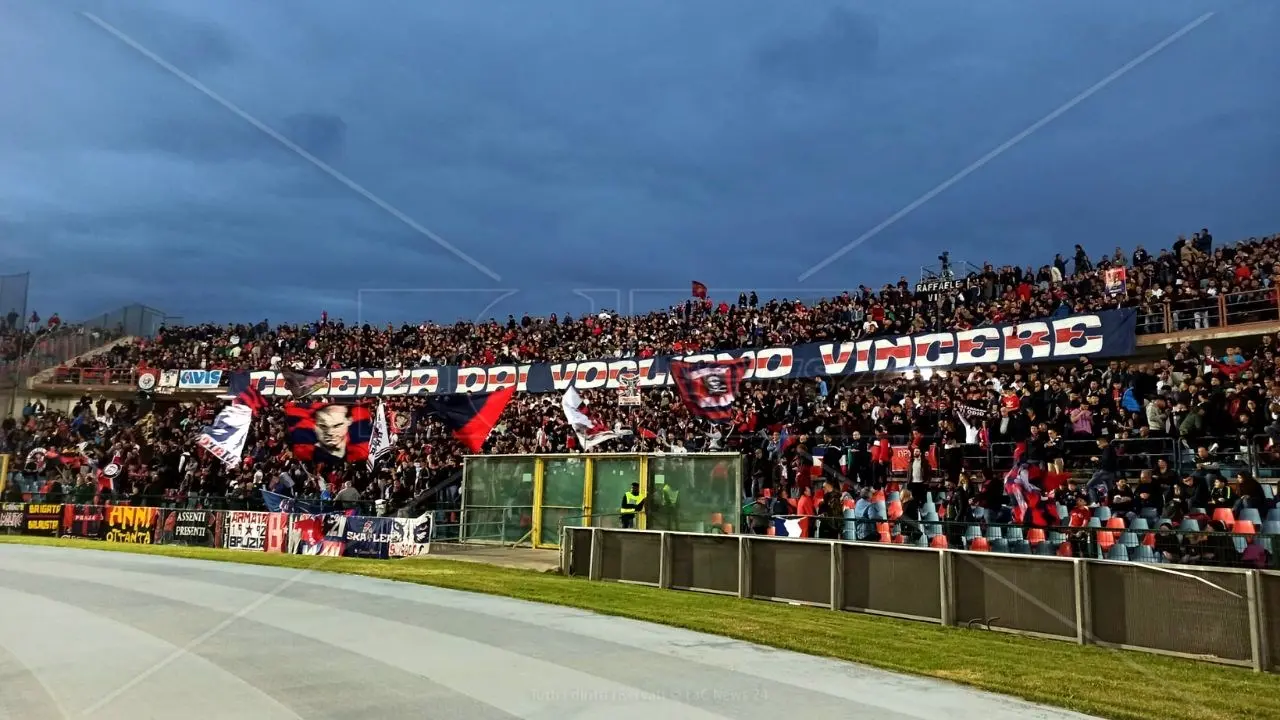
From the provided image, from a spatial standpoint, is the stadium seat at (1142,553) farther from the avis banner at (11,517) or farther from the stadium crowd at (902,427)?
the avis banner at (11,517)

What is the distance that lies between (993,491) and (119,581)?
15547 mm

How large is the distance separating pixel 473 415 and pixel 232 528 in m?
8.50

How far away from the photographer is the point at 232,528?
24594 mm

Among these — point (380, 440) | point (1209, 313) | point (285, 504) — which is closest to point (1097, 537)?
point (1209, 313)

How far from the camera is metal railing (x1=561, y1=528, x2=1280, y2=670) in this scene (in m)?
8.76

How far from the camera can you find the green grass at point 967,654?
7.15m

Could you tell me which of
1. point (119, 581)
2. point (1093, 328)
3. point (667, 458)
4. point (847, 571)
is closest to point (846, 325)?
point (1093, 328)

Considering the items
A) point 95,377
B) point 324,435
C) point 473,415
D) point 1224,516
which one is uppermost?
point 95,377

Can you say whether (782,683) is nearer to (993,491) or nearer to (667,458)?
(993,491)

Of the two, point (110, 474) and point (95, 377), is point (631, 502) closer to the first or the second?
point (110, 474)

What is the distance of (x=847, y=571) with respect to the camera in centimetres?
1230

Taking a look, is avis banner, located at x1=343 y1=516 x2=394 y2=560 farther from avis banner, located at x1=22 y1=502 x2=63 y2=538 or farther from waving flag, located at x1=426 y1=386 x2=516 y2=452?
avis banner, located at x1=22 y1=502 x2=63 y2=538

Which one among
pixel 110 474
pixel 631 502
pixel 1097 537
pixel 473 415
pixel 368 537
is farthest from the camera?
pixel 110 474

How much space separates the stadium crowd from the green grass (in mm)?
2845
